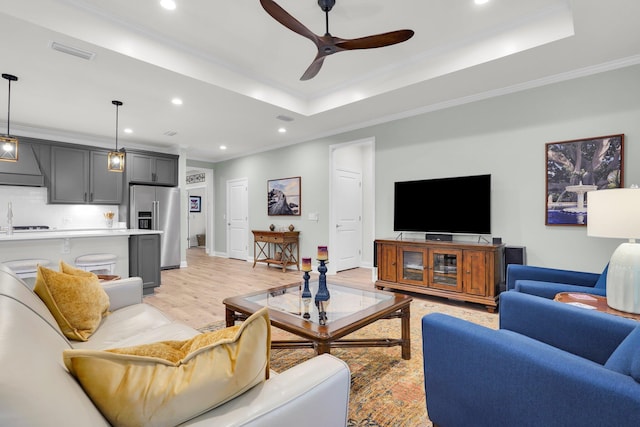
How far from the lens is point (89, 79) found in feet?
11.3

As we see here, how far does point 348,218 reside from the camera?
6027 mm

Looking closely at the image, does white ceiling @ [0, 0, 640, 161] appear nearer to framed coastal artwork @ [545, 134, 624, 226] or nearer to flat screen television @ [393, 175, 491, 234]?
framed coastal artwork @ [545, 134, 624, 226]

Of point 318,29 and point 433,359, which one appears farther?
point 318,29

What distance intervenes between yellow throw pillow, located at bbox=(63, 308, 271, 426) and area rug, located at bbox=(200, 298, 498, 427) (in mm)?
1109

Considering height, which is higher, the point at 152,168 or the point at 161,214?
the point at 152,168

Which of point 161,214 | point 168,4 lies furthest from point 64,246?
point 168,4

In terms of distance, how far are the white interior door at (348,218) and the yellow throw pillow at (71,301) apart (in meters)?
4.17

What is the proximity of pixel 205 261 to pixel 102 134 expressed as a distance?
129 inches

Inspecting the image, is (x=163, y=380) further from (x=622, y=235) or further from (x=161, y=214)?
(x=161, y=214)

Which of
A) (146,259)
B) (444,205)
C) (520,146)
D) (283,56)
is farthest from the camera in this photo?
(146,259)

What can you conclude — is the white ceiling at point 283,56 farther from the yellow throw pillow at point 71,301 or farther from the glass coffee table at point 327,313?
the glass coffee table at point 327,313

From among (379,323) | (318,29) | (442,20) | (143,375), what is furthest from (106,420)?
(442,20)

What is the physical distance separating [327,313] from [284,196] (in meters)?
4.50

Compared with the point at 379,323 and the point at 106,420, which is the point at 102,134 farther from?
the point at 106,420
